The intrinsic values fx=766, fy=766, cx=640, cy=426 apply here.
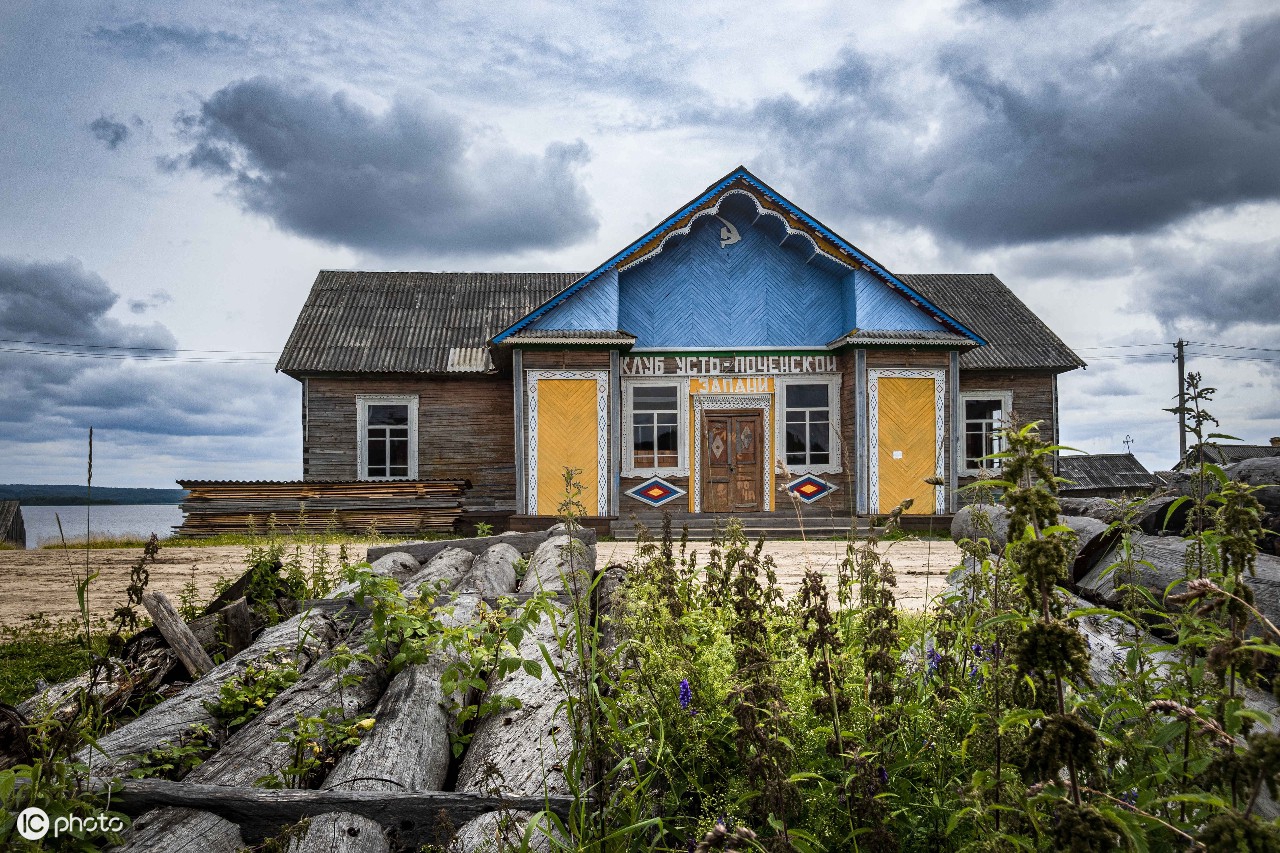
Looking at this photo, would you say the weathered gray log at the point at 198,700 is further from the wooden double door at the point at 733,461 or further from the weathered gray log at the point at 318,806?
the wooden double door at the point at 733,461

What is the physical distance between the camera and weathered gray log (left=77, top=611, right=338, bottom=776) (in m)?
2.81

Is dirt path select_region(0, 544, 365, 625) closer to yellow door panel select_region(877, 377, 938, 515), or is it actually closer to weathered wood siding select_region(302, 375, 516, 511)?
weathered wood siding select_region(302, 375, 516, 511)

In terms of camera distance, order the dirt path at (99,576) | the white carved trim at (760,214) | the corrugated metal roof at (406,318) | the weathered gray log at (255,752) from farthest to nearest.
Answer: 1. the corrugated metal roof at (406,318)
2. the white carved trim at (760,214)
3. the dirt path at (99,576)
4. the weathered gray log at (255,752)

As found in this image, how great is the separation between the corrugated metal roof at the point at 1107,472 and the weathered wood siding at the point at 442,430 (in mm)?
15173

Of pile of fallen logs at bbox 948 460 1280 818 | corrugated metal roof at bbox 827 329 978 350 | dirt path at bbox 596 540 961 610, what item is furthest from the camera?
corrugated metal roof at bbox 827 329 978 350

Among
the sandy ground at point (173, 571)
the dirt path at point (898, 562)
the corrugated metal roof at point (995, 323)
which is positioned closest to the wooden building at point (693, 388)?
the dirt path at point (898, 562)

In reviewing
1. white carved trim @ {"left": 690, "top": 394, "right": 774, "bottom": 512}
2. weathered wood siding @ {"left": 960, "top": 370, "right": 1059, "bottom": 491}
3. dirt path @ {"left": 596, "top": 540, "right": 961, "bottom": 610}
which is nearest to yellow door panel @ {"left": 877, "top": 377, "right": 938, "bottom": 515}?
dirt path @ {"left": 596, "top": 540, "right": 961, "bottom": 610}

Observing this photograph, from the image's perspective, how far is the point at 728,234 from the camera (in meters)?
16.6

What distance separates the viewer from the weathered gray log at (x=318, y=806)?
90.8 inches

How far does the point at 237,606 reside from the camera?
4578 mm

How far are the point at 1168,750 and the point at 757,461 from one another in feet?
47.4

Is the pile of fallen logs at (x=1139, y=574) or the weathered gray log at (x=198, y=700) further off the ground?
the pile of fallen logs at (x=1139, y=574)

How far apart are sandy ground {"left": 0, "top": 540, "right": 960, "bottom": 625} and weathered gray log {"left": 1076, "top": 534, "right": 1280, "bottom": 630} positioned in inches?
50.4

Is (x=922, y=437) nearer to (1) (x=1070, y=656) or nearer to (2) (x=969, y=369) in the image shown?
(2) (x=969, y=369)
